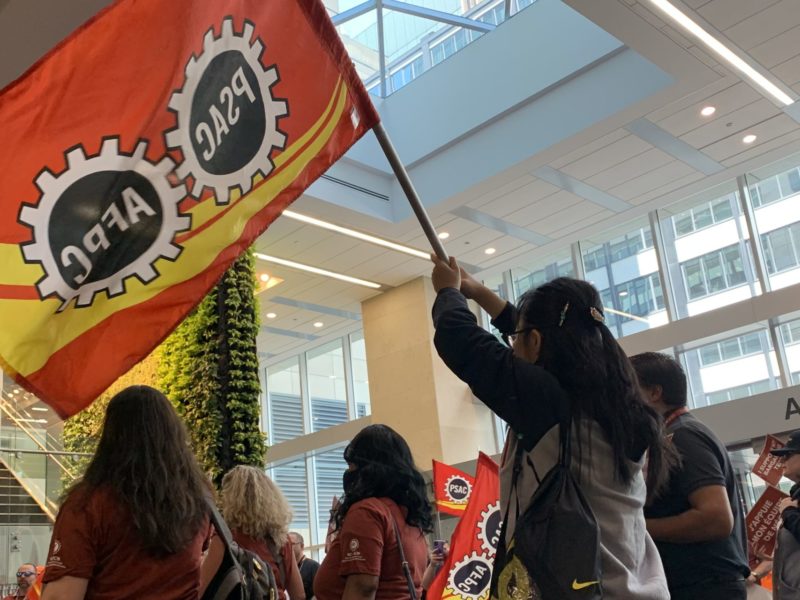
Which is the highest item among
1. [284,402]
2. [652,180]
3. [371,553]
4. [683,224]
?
[652,180]

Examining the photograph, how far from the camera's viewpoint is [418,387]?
16.9 metres

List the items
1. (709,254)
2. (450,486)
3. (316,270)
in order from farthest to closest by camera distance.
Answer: (316,270) < (709,254) < (450,486)

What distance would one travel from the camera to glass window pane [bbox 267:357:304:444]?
21.5 meters

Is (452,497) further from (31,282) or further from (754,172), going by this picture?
(754,172)

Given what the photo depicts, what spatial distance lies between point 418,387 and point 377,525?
13.8 metres

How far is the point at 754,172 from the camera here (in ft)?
48.3

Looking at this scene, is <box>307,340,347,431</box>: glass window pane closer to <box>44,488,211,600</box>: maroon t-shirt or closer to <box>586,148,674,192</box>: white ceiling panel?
<box>586,148,674,192</box>: white ceiling panel

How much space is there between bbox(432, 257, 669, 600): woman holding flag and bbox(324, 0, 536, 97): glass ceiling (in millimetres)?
11028

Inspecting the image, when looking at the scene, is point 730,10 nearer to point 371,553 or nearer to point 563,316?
point 371,553

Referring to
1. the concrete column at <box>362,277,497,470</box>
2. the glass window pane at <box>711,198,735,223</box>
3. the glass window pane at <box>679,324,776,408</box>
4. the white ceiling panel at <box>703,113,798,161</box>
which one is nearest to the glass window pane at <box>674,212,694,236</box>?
the glass window pane at <box>711,198,735,223</box>

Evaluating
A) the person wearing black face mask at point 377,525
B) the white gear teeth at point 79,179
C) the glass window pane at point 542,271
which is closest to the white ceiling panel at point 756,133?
the glass window pane at point 542,271

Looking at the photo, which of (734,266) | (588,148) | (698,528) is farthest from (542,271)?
(698,528)

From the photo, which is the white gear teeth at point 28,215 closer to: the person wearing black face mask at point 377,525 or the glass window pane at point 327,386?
the person wearing black face mask at point 377,525

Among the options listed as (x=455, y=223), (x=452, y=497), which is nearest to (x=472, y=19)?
(x=455, y=223)
